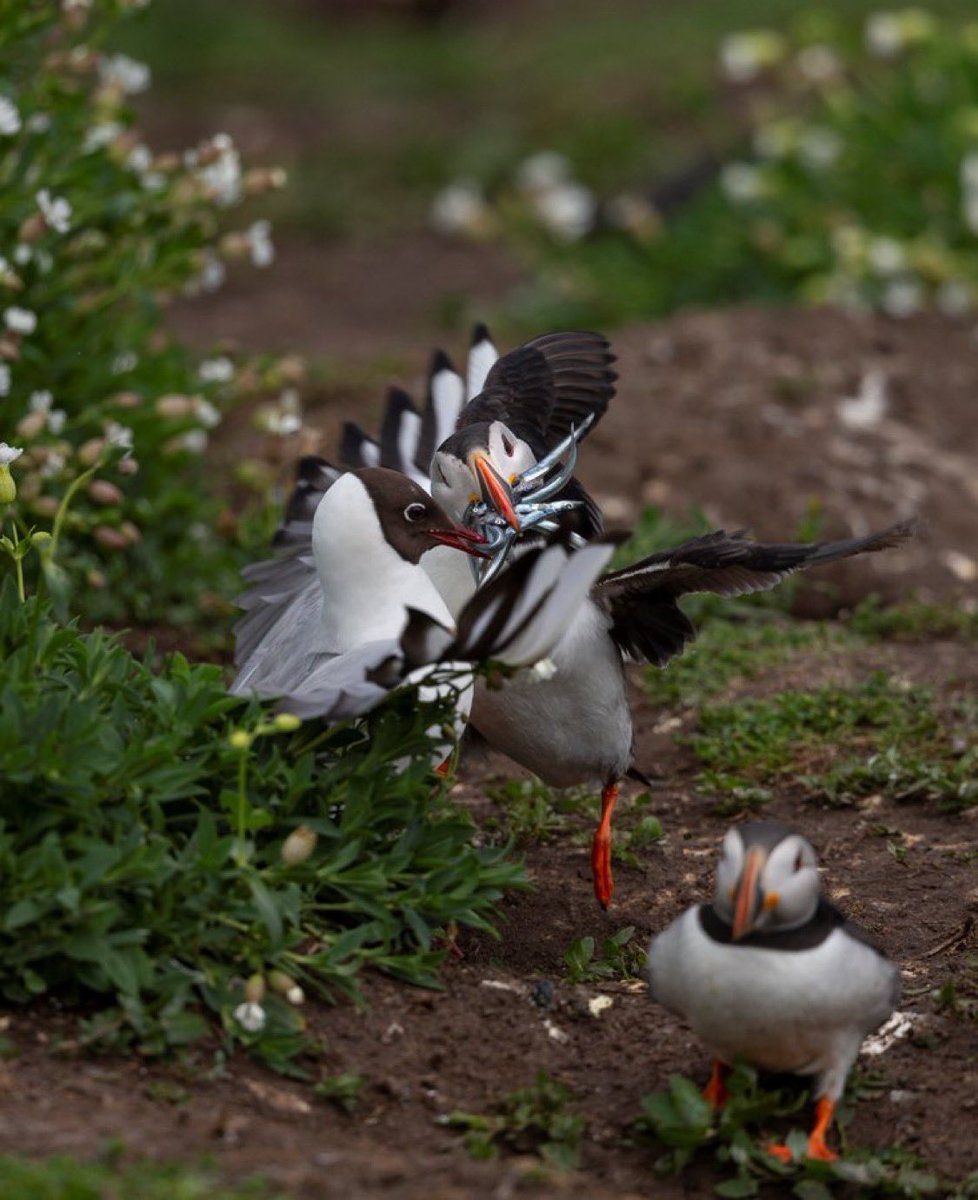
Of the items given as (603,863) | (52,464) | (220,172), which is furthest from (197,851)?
(220,172)

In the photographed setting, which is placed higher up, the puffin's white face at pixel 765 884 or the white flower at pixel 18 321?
the white flower at pixel 18 321

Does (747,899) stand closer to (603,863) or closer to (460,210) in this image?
(603,863)

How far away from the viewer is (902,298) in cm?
897

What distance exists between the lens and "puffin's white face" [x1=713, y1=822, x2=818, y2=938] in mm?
3490

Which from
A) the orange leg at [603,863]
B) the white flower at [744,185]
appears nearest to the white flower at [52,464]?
the orange leg at [603,863]

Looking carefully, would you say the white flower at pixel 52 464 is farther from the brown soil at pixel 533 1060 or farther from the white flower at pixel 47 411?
the brown soil at pixel 533 1060

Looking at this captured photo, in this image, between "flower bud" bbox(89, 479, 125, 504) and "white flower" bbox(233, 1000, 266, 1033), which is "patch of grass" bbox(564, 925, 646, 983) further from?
"flower bud" bbox(89, 479, 125, 504)

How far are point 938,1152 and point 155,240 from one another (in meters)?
3.83

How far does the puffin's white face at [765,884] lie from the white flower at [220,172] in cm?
313

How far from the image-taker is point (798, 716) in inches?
220

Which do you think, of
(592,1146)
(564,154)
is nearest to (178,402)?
(592,1146)

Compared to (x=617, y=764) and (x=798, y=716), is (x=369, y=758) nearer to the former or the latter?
(x=617, y=764)

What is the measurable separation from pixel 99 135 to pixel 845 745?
303 cm

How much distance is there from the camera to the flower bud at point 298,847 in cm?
370
